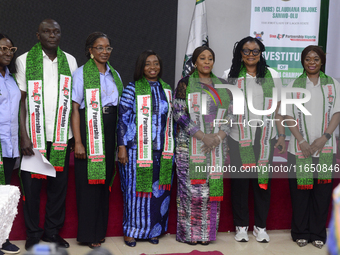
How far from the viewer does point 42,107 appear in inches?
101

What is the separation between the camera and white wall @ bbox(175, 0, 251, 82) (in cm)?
480

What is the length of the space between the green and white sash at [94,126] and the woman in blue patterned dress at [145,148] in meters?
0.15

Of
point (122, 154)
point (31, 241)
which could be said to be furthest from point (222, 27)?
point (31, 241)

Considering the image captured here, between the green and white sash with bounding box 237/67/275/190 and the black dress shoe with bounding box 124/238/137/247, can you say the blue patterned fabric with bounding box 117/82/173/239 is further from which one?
the green and white sash with bounding box 237/67/275/190

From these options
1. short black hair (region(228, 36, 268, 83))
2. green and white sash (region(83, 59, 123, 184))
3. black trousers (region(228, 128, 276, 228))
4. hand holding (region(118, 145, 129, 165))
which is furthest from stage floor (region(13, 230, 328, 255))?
short black hair (region(228, 36, 268, 83))

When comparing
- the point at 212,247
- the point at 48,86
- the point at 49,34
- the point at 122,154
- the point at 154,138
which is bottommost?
the point at 212,247

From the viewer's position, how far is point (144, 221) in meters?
2.81

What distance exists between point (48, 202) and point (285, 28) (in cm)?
338

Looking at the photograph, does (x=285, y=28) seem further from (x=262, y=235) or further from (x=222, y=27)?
(x=262, y=235)

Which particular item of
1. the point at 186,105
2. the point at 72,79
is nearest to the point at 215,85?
the point at 186,105

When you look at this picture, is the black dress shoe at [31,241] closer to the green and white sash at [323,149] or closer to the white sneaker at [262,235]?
the white sneaker at [262,235]

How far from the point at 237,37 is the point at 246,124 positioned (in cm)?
238

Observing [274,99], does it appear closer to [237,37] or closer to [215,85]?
[215,85]

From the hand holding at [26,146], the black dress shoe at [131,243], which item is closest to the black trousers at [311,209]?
the black dress shoe at [131,243]
